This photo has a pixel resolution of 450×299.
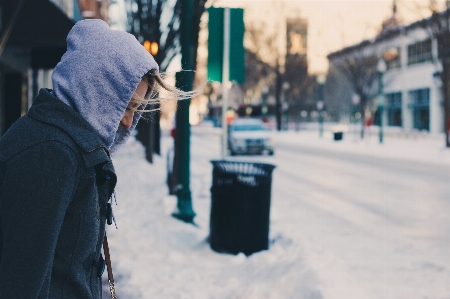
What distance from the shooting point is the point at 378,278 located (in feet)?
19.7

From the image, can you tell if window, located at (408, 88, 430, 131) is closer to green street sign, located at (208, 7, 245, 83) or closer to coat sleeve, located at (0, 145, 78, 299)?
green street sign, located at (208, 7, 245, 83)

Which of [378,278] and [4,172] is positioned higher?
[4,172]

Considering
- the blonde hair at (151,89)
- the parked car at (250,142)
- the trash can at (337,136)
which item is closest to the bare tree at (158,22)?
the parked car at (250,142)

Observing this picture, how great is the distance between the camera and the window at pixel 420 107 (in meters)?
54.8

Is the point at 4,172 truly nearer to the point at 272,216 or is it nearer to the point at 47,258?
the point at 47,258

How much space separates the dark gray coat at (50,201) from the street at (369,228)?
3.69m

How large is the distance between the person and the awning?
776 cm

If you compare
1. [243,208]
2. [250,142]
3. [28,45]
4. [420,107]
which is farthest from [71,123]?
[420,107]

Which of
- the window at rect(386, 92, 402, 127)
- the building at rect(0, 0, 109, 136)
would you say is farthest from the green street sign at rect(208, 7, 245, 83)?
the window at rect(386, 92, 402, 127)

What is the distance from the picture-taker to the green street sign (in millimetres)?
8477

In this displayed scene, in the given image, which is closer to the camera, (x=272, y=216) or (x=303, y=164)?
(x=272, y=216)

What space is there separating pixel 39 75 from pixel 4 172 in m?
18.4

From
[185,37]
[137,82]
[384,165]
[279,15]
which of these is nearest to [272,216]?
[185,37]

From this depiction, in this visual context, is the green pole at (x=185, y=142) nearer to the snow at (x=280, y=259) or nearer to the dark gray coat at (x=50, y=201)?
the snow at (x=280, y=259)
